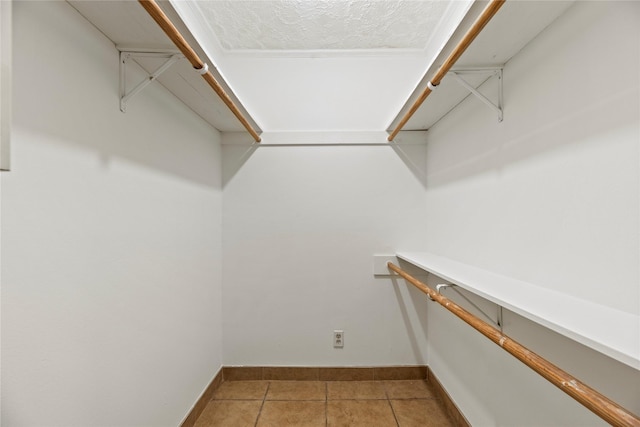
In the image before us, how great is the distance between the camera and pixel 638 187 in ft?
2.14

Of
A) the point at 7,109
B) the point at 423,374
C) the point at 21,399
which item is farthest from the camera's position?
A: the point at 423,374

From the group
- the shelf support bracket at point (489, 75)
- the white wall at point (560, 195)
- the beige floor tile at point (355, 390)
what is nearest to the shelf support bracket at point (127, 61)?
the shelf support bracket at point (489, 75)

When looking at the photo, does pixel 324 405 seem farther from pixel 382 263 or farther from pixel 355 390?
pixel 382 263

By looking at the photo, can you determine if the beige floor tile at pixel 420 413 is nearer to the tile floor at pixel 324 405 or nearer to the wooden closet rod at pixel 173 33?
the tile floor at pixel 324 405

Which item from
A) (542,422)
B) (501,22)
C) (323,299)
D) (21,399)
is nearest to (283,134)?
(323,299)

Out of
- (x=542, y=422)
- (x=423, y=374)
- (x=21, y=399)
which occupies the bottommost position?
(x=423, y=374)

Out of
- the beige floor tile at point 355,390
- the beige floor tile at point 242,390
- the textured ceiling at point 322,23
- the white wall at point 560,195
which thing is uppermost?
the textured ceiling at point 322,23

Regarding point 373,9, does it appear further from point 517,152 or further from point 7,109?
point 7,109

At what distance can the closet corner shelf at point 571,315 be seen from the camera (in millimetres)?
502

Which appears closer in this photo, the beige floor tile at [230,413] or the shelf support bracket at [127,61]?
the shelf support bracket at [127,61]

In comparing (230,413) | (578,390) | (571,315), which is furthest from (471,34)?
(230,413)

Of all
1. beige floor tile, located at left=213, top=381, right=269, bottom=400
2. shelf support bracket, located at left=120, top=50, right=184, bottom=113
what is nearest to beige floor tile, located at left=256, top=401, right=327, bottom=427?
beige floor tile, located at left=213, top=381, right=269, bottom=400

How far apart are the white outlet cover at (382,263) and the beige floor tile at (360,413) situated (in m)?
0.83

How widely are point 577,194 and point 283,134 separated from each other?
1678 millimetres
